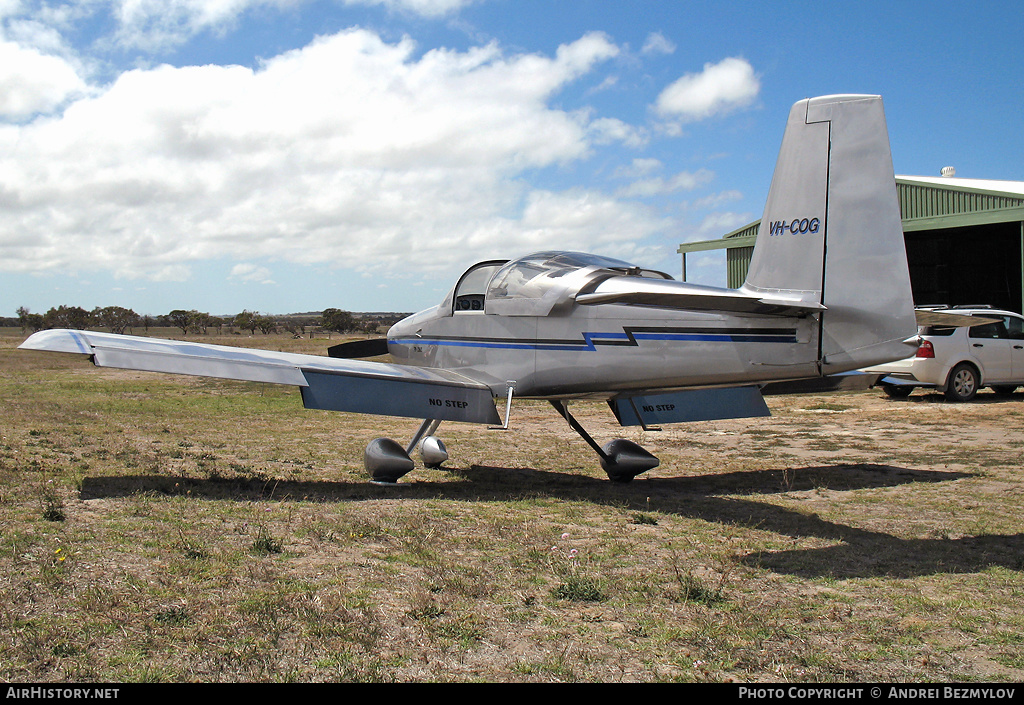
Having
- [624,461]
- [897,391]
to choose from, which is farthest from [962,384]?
[624,461]

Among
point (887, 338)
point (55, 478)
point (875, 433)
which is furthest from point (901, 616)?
point (875, 433)

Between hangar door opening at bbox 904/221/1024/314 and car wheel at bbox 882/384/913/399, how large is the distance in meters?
16.8

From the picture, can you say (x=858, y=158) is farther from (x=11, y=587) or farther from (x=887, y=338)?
(x=11, y=587)

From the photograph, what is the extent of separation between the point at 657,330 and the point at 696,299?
0.57 meters

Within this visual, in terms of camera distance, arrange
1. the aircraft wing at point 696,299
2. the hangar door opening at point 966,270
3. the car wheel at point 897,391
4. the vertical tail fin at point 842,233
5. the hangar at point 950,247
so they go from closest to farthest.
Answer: the vertical tail fin at point 842,233 → the aircraft wing at point 696,299 → the car wheel at point 897,391 → the hangar at point 950,247 → the hangar door opening at point 966,270

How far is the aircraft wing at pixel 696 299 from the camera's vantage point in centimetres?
572

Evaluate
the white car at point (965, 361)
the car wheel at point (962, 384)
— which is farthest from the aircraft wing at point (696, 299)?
the car wheel at point (962, 384)

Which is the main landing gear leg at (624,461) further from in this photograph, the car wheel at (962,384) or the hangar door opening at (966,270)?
the hangar door opening at (966,270)

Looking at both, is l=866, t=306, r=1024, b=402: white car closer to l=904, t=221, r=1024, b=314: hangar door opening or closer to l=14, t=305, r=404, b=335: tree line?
l=904, t=221, r=1024, b=314: hangar door opening

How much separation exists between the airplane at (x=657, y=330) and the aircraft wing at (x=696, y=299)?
0.06 feet

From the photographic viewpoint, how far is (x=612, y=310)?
675 cm

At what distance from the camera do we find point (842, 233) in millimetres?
5680

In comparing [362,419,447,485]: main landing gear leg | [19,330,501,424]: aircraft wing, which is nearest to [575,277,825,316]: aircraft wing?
[19,330,501,424]: aircraft wing

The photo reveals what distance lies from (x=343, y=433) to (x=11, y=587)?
28.3 ft
